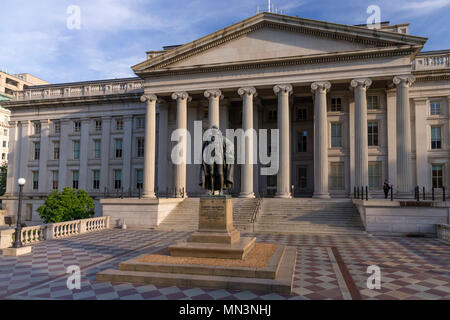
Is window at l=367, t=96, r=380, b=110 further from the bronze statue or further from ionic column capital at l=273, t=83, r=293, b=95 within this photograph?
the bronze statue

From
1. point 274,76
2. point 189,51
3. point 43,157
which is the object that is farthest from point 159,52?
point 43,157

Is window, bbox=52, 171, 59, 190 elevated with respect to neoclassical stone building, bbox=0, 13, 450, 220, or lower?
lower

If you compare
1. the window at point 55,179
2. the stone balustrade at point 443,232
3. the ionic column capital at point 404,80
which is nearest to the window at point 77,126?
the window at point 55,179

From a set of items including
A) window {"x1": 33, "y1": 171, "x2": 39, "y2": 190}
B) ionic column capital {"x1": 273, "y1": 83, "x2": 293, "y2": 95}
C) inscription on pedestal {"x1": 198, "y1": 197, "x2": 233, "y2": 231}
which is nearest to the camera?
inscription on pedestal {"x1": 198, "y1": 197, "x2": 233, "y2": 231}

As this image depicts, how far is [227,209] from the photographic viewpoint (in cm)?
1109

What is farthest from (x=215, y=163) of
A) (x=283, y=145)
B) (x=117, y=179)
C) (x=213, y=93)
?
(x=117, y=179)

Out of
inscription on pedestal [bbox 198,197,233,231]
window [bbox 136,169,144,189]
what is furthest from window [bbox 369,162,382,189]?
window [bbox 136,169,144,189]

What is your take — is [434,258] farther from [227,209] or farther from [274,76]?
[274,76]

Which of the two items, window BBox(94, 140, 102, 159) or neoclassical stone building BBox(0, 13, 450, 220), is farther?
window BBox(94, 140, 102, 159)

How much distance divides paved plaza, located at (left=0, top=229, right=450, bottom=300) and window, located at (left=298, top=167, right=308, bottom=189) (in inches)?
647

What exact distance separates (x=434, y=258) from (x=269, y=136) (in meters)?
24.0

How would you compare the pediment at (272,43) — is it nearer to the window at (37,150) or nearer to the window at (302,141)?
the window at (302,141)

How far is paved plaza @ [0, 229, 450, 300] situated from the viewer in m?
8.18

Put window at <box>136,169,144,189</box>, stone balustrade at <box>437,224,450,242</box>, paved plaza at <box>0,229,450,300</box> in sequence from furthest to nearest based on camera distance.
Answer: window at <box>136,169,144,189</box> < stone balustrade at <box>437,224,450,242</box> < paved plaza at <box>0,229,450,300</box>
